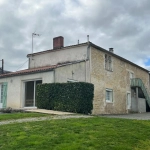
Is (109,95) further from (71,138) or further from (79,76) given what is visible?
(71,138)

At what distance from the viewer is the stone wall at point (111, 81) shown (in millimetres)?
21672

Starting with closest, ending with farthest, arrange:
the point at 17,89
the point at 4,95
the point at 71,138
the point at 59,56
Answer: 1. the point at 71,138
2. the point at 17,89
3. the point at 4,95
4. the point at 59,56

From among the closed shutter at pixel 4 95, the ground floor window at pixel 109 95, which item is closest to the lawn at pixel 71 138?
the closed shutter at pixel 4 95

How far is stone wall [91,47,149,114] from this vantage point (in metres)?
21.7

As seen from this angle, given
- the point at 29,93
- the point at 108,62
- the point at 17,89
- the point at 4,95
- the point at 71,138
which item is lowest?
the point at 71,138

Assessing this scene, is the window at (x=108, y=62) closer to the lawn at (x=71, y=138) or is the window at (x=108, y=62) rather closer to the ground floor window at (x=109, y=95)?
the ground floor window at (x=109, y=95)

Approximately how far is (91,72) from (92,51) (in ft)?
6.41

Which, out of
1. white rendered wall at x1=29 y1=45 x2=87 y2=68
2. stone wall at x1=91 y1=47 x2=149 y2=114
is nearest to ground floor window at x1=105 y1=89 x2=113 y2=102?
stone wall at x1=91 y1=47 x2=149 y2=114

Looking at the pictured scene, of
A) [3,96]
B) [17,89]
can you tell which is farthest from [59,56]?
[3,96]

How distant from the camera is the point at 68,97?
15.9m

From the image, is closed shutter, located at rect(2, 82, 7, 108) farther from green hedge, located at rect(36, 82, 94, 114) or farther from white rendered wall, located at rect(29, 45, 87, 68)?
green hedge, located at rect(36, 82, 94, 114)

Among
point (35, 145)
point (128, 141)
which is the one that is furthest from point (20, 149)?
point (128, 141)

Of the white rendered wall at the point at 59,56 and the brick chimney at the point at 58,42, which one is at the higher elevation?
the brick chimney at the point at 58,42

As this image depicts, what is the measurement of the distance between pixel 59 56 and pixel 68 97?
8.38 meters
